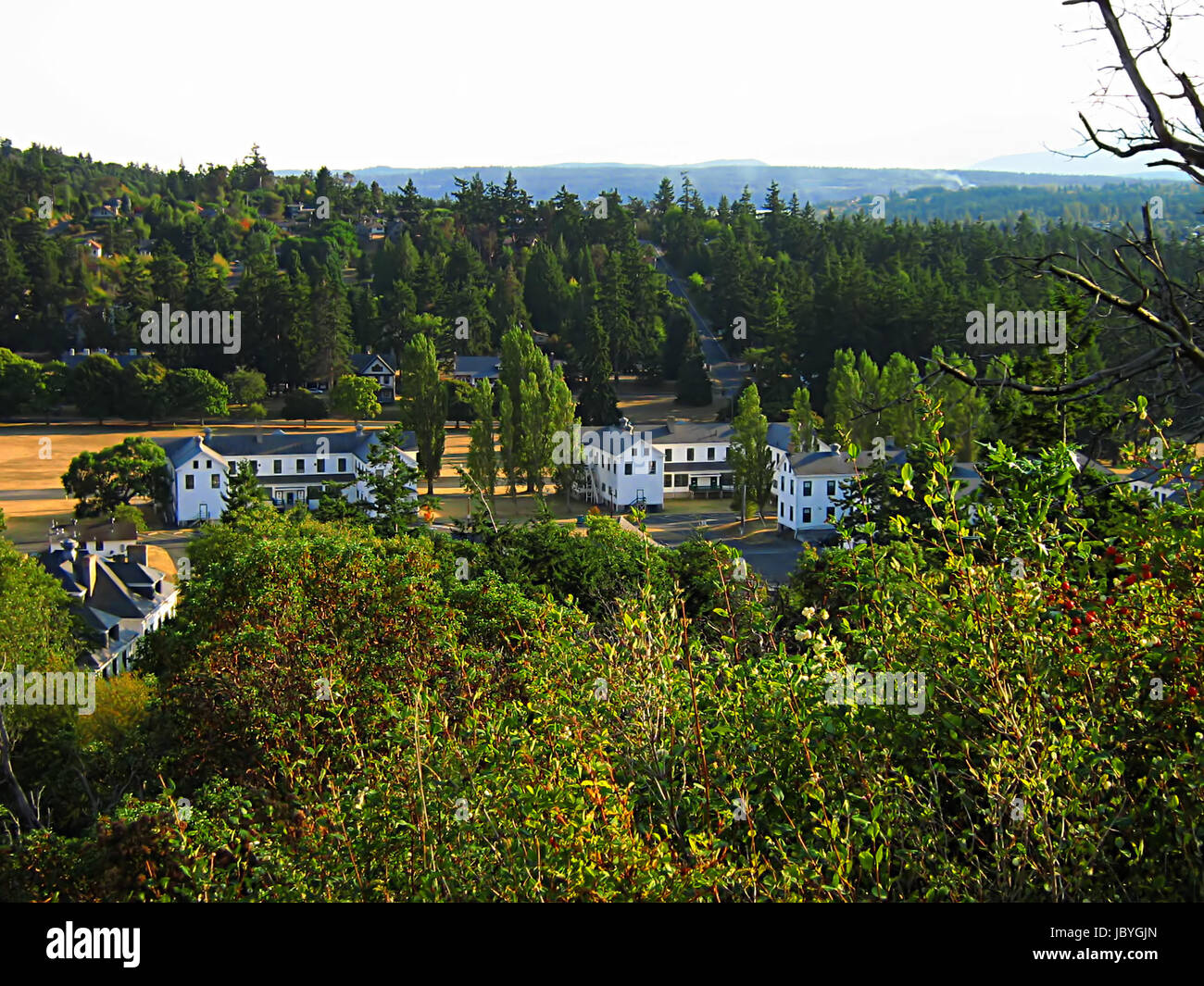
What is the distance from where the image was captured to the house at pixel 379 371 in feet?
186

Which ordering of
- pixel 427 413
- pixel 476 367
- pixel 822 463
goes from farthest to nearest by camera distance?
pixel 476 367 < pixel 427 413 < pixel 822 463

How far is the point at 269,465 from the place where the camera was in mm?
39344

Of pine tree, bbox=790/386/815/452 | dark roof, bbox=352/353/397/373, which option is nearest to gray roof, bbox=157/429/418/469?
pine tree, bbox=790/386/815/452

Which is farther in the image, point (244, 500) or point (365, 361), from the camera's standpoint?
point (365, 361)

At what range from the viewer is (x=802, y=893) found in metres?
3.20

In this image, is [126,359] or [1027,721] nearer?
[1027,721]

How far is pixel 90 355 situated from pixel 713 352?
2815 centimetres

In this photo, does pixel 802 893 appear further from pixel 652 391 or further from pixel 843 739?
pixel 652 391

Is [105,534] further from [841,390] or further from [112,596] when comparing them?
[841,390]

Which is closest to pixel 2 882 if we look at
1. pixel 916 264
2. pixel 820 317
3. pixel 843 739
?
pixel 843 739

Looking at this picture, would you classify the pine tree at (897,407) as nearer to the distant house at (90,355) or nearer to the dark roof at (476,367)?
the dark roof at (476,367)

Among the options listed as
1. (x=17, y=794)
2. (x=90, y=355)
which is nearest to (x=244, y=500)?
(x=17, y=794)
